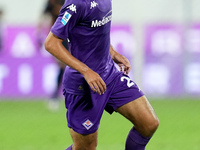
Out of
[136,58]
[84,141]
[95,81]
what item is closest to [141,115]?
[84,141]

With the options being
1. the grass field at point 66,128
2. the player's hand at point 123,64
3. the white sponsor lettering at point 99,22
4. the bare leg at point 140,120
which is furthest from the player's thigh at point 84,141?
the grass field at point 66,128

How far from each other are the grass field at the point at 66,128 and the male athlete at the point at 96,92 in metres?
2.08

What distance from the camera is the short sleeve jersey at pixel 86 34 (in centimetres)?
584

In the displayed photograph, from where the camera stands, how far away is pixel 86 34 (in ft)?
20.1

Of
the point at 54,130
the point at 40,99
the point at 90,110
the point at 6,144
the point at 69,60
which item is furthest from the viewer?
the point at 40,99

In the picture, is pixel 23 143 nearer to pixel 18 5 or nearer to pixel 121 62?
pixel 121 62

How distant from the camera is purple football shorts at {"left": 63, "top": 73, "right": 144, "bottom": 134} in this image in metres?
6.29

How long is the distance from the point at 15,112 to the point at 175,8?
4.77m

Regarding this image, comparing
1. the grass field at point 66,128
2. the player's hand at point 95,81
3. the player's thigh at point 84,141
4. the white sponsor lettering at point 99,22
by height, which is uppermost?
the white sponsor lettering at point 99,22

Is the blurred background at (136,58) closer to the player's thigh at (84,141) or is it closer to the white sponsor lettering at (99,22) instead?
the player's thigh at (84,141)

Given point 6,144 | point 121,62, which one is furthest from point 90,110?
point 6,144

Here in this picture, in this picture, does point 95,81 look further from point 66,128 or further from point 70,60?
point 66,128

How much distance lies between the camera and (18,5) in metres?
15.4

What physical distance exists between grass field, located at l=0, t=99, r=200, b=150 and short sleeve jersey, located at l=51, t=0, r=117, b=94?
7.31 feet
